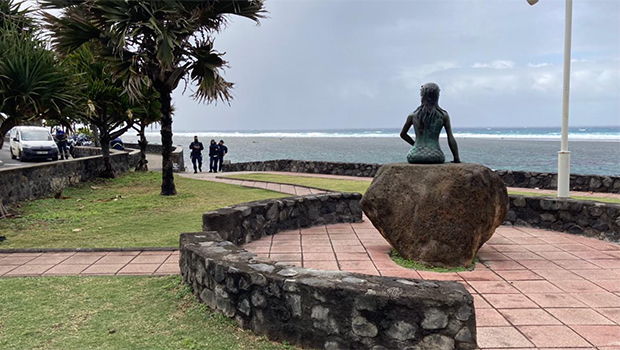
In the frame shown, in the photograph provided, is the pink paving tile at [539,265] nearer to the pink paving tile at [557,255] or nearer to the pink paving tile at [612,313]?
the pink paving tile at [557,255]

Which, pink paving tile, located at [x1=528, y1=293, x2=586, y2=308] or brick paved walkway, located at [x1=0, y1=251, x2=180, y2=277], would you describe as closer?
pink paving tile, located at [x1=528, y1=293, x2=586, y2=308]

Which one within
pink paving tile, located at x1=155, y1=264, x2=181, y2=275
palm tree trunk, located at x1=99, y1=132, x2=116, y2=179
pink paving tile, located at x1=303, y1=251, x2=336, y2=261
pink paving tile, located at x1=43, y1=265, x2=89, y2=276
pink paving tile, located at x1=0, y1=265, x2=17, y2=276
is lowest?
pink paving tile, located at x1=0, y1=265, x2=17, y2=276

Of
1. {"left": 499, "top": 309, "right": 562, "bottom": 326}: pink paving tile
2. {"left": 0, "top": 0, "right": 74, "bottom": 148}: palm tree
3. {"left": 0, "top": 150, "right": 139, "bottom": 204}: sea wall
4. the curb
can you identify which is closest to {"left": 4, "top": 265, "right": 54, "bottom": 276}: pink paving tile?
the curb

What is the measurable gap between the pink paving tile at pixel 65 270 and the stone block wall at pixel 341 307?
247 centimetres

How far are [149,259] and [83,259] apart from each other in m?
0.92

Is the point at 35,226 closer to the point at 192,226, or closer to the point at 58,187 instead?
the point at 192,226

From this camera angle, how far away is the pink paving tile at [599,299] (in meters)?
4.14

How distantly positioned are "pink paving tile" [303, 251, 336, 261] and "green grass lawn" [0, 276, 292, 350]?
5.92 feet

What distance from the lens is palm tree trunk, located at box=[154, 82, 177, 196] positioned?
1150cm

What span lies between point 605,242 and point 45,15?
42.0ft

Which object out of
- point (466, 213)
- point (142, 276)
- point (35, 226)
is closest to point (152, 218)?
point (35, 226)

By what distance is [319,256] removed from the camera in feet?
19.2

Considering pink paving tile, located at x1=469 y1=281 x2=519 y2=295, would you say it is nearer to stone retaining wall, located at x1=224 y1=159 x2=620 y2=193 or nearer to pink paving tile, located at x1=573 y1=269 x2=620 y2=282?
pink paving tile, located at x1=573 y1=269 x2=620 y2=282

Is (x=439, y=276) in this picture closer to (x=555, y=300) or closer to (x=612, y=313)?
(x=555, y=300)
